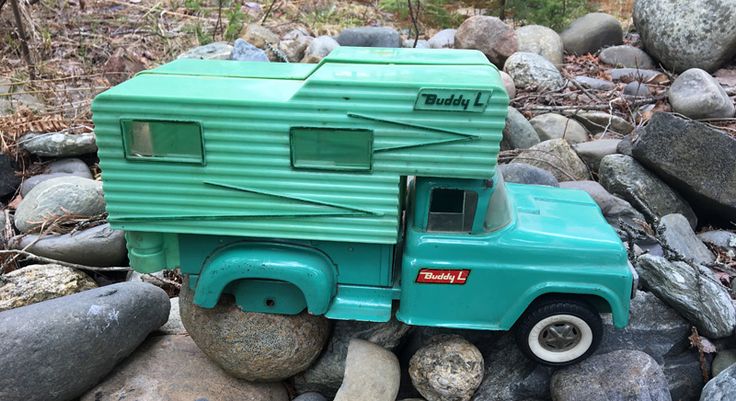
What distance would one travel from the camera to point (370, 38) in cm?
852

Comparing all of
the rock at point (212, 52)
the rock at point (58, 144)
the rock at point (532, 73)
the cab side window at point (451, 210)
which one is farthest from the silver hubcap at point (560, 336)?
the rock at point (212, 52)

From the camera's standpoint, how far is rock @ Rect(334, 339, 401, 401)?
3.60m

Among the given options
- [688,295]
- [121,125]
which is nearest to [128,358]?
[121,125]

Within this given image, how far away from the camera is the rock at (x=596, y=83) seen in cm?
778

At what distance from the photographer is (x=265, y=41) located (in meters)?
8.44

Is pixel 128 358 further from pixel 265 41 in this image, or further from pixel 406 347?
pixel 265 41

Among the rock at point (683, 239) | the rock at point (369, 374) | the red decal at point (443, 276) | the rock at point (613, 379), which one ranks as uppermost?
the red decal at point (443, 276)

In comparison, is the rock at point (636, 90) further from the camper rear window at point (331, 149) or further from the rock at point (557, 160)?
the camper rear window at point (331, 149)

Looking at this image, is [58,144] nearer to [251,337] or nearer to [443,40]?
[251,337]

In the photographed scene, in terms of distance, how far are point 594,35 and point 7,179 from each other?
821cm

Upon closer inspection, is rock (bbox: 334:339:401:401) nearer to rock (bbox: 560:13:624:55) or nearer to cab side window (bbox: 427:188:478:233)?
cab side window (bbox: 427:188:478:233)

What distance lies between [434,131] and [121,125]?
63.8 inches

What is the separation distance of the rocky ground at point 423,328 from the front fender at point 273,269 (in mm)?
368

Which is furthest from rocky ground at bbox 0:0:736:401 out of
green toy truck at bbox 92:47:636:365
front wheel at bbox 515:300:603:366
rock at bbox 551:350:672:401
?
green toy truck at bbox 92:47:636:365
